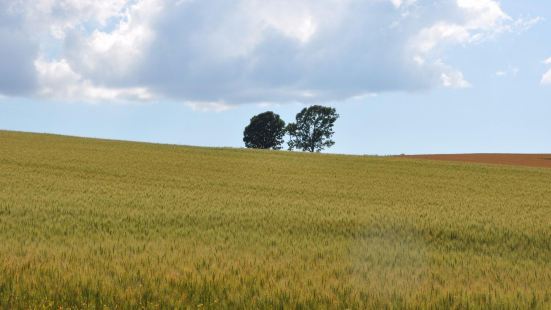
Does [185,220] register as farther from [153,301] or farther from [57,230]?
[153,301]

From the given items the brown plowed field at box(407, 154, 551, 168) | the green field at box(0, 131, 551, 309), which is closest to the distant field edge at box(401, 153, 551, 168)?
the brown plowed field at box(407, 154, 551, 168)

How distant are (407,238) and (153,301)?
6.48 meters

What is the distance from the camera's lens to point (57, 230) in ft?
33.3

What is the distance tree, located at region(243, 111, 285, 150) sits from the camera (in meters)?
86.4

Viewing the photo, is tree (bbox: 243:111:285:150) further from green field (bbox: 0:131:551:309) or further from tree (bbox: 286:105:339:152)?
green field (bbox: 0:131:551:309)

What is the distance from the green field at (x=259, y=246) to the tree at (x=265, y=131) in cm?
6404

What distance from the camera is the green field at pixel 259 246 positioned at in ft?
18.8

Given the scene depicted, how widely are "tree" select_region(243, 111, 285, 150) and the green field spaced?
64.0 m

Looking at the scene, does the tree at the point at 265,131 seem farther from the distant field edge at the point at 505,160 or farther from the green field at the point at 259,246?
the green field at the point at 259,246

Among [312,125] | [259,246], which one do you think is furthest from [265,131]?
[259,246]

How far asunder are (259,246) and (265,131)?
77969 millimetres

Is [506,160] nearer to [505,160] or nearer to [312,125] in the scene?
[505,160]

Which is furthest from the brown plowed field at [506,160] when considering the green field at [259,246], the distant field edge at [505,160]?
the green field at [259,246]

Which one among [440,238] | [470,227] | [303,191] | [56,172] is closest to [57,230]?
[440,238]
